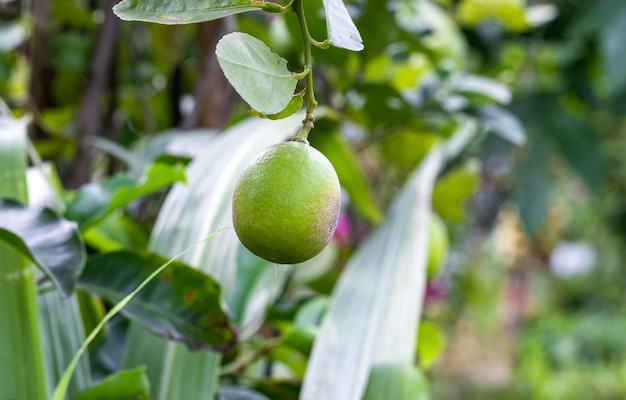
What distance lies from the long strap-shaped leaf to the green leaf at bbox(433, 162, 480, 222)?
0.24m

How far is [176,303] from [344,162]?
0.99 ft

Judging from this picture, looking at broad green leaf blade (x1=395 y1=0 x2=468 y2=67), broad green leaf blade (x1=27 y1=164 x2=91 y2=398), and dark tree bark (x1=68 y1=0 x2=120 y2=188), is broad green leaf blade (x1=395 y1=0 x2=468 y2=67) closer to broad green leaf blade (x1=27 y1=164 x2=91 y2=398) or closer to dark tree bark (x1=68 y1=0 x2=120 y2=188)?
dark tree bark (x1=68 y1=0 x2=120 y2=188)

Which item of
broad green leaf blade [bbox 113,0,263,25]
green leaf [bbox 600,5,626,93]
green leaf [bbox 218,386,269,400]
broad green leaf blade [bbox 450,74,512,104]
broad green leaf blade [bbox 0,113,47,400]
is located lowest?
green leaf [bbox 600,5,626,93]

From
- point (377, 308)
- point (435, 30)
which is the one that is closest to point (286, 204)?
point (377, 308)

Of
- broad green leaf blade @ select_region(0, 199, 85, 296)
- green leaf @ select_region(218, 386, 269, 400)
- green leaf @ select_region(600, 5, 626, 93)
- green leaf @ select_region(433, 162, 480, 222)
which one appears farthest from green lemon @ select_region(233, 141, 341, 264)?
green leaf @ select_region(600, 5, 626, 93)

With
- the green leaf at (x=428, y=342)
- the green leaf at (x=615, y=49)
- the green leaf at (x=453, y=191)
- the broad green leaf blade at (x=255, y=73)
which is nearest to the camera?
the broad green leaf blade at (x=255, y=73)

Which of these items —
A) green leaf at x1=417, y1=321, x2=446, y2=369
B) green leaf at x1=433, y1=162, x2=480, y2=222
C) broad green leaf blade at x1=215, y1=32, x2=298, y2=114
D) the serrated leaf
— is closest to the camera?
broad green leaf blade at x1=215, y1=32, x2=298, y2=114

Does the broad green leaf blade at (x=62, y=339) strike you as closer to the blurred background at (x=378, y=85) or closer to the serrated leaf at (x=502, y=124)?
the blurred background at (x=378, y=85)

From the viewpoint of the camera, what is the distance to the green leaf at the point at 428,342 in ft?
1.84

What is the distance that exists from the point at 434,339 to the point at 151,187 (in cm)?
28

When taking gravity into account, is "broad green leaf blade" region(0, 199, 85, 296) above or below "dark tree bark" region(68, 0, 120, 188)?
above

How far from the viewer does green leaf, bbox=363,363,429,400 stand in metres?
0.41

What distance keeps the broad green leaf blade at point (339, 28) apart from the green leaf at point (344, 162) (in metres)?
0.41

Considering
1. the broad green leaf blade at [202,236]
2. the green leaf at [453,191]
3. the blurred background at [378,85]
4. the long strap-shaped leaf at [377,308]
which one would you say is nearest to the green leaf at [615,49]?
the blurred background at [378,85]
